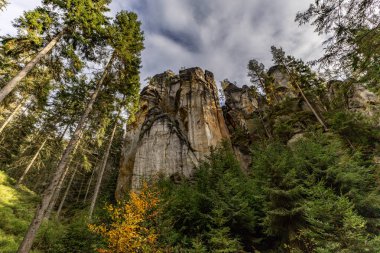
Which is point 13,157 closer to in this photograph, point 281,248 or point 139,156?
point 139,156

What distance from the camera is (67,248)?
33.9 feet

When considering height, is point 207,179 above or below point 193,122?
below

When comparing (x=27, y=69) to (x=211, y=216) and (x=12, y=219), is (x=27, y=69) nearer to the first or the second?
(x=12, y=219)

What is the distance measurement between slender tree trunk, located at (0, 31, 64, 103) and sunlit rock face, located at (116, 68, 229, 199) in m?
13.1

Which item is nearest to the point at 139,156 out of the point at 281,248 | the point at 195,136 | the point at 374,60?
the point at 195,136

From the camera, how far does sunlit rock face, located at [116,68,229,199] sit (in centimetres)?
2419

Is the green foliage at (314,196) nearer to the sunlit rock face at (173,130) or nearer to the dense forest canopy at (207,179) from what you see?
the dense forest canopy at (207,179)

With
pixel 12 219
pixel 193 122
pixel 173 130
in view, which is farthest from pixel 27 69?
pixel 193 122

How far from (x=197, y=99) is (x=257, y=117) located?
9.27 metres

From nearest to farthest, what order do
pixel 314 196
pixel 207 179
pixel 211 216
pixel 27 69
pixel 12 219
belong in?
pixel 314 196
pixel 27 69
pixel 211 216
pixel 12 219
pixel 207 179

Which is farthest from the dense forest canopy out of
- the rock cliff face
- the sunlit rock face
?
the sunlit rock face

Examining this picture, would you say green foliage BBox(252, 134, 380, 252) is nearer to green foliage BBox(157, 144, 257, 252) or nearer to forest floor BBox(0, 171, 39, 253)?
green foliage BBox(157, 144, 257, 252)

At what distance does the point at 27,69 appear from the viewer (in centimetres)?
1036

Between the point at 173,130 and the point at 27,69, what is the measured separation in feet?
58.1
